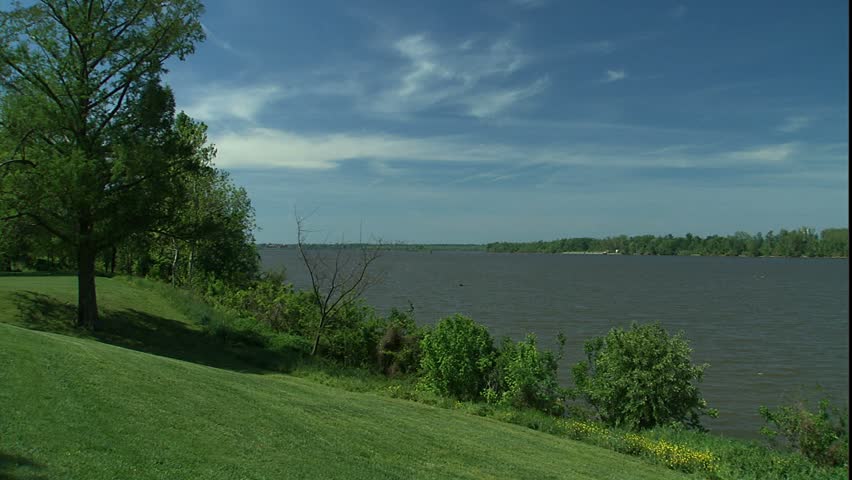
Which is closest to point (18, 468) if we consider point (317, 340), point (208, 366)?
point (208, 366)

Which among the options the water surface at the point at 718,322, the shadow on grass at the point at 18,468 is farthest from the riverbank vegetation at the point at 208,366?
the water surface at the point at 718,322

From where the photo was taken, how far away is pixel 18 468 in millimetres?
5938

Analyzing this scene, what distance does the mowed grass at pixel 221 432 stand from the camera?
6.81 metres

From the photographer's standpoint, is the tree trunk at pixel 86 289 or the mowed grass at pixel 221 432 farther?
the tree trunk at pixel 86 289

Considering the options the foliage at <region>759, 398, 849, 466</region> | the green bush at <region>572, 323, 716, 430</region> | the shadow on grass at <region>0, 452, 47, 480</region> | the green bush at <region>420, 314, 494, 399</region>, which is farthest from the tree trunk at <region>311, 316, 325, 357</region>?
the shadow on grass at <region>0, 452, 47, 480</region>

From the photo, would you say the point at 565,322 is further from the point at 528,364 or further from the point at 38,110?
the point at 38,110

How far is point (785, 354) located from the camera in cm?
2891

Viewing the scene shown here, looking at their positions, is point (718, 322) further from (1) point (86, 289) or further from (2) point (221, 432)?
(2) point (221, 432)

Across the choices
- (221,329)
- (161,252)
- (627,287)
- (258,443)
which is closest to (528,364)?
(258,443)

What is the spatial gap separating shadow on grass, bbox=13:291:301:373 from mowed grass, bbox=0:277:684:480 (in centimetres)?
583

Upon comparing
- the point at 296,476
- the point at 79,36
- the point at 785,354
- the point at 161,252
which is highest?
the point at 79,36

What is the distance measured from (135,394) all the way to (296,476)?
3395mm

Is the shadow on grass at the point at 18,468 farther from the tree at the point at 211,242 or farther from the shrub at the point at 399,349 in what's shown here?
the tree at the point at 211,242

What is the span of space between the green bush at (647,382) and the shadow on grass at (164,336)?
396 inches
